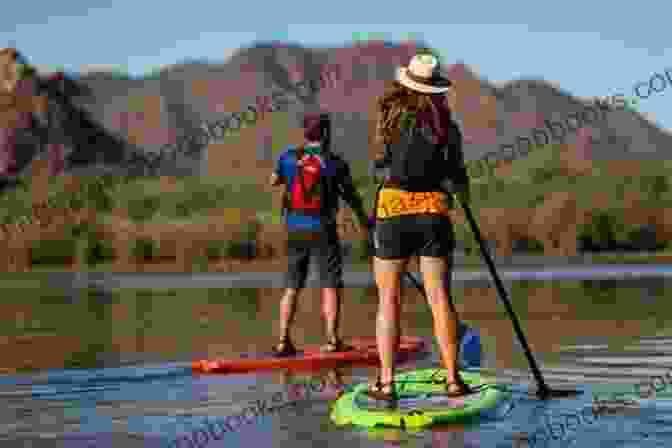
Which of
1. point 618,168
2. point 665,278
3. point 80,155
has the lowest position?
point 80,155

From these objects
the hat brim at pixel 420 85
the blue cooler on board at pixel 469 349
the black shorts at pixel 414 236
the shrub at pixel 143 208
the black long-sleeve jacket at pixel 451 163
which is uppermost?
the hat brim at pixel 420 85

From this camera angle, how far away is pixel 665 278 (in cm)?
3086

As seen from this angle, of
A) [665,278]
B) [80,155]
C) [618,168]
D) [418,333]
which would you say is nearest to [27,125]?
[80,155]

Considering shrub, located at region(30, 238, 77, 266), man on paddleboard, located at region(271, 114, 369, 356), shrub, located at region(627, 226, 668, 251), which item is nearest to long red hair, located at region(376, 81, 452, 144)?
man on paddleboard, located at region(271, 114, 369, 356)

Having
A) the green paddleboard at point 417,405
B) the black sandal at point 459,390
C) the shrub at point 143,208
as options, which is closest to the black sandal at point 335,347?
the green paddleboard at point 417,405

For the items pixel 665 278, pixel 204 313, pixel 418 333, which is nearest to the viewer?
pixel 418 333

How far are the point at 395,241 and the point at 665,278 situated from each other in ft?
68.8

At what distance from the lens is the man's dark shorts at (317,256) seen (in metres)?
14.8

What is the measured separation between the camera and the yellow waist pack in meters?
10.8

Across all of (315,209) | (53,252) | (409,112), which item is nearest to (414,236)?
(409,112)

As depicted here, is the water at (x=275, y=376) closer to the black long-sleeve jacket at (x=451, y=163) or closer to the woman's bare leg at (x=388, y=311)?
the woman's bare leg at (x=388, y=311)

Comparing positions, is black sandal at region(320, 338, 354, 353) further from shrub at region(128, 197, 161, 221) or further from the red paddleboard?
shrub at region(128, 197, 161, 221)

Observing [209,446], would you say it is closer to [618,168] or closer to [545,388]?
[545,388]

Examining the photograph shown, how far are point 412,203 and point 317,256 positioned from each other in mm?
4213
